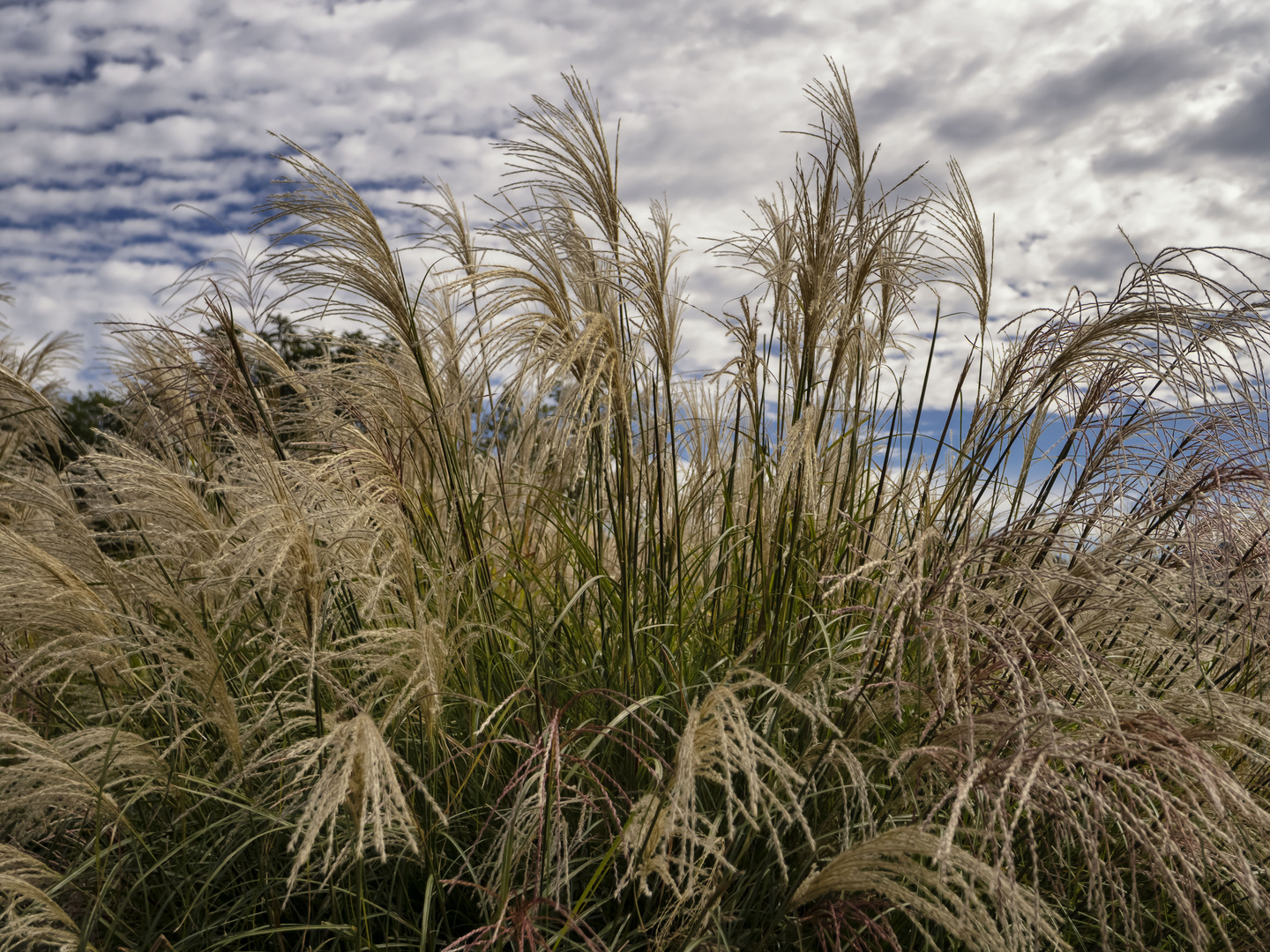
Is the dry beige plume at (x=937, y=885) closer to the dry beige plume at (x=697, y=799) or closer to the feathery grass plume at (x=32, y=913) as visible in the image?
the dry beige plume at (x=697, y=799)

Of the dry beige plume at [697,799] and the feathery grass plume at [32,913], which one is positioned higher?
the dry beige plume at [697,799]

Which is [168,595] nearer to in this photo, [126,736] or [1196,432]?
[126,736]

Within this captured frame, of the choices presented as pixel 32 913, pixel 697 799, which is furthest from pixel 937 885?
pixel 32 913

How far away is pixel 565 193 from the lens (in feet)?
8.60

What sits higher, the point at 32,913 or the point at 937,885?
the point at 937,885

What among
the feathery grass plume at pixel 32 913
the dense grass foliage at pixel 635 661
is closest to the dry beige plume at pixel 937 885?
the dense grass foliage at pixel 635 661

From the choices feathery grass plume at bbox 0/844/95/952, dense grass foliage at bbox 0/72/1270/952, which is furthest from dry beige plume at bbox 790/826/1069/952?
feathery grass plume at bbox 0/844/95/952

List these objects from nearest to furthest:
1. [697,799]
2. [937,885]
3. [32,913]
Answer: [937,885], [697,799], [32,913]

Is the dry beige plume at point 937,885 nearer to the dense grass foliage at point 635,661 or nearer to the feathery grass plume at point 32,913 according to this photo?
the dense grass foliage at point 635,661

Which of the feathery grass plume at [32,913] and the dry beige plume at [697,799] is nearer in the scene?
the dry beige plume at [697,799]

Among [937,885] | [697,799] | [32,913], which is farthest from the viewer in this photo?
[32,913]

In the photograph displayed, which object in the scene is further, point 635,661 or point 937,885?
point 635,661

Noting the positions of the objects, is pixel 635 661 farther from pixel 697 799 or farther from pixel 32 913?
pixel 32 913

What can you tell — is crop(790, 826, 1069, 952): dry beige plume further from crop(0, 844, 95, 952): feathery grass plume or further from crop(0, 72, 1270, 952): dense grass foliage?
crop(0, 844, 95, 952): feathery grass plume
